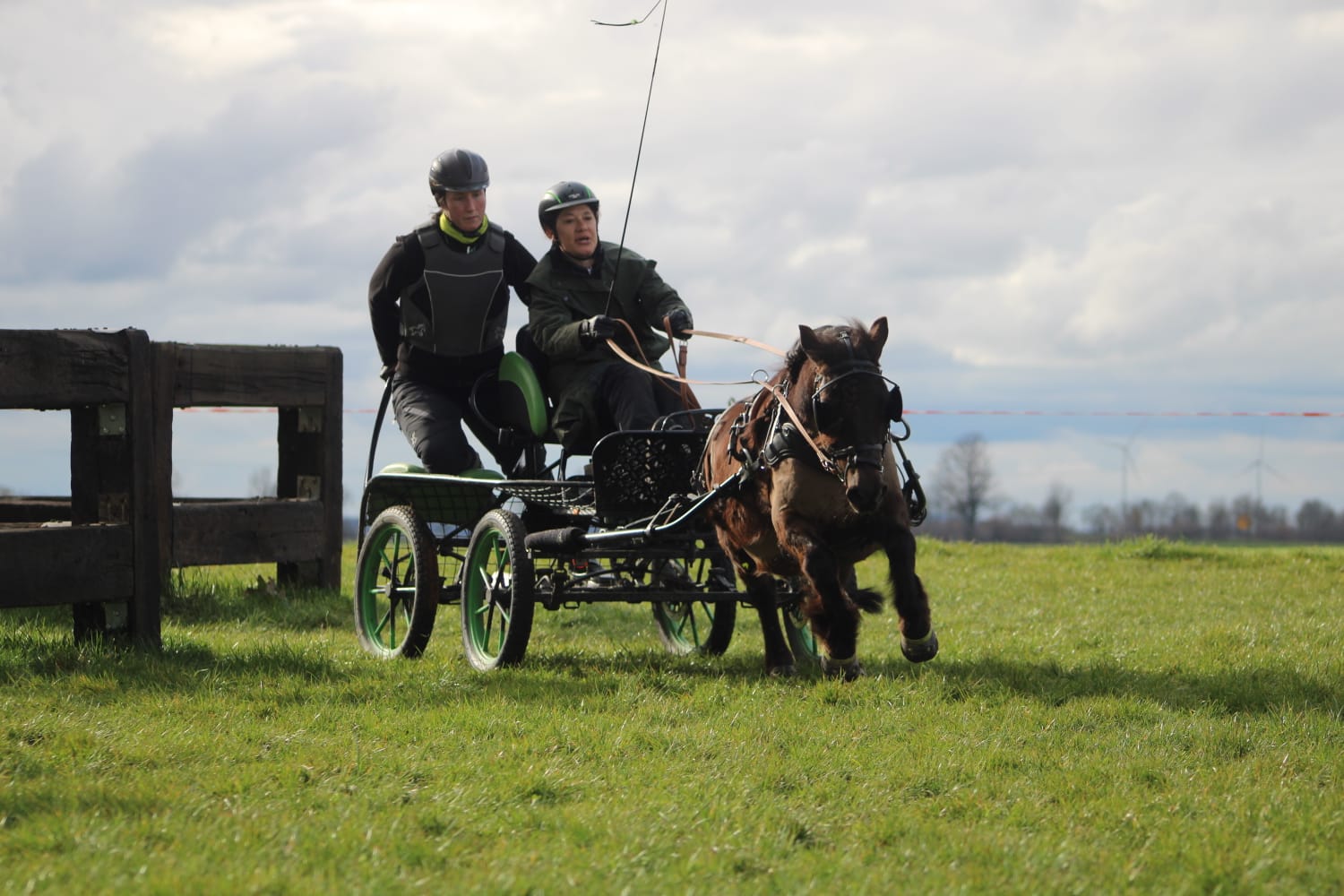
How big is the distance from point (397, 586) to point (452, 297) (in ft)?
5.46

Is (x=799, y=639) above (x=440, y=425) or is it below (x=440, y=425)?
below

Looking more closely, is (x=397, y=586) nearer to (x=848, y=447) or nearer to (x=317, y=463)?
(x=317, y=463)

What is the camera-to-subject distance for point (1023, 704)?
6.50 m

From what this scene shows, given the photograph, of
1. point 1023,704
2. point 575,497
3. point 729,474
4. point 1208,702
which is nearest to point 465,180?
point 575,497

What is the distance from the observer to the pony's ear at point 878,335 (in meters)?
6.33

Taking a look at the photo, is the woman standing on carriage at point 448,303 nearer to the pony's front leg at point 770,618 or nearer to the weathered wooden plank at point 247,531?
the pony's front leg at point 770,618

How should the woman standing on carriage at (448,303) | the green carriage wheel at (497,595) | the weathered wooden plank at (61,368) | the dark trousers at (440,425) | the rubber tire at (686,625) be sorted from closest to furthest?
the green carriage wheel at (497,595) → the weathered wooden plank at (61,368) → the dark trousers at (440,425) → the woman standing on carriage at (448,303) → the rubber tire at (686,625)

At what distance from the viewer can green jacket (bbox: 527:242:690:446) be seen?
7918 millimetres

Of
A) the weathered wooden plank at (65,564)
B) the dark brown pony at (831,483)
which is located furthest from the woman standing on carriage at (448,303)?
the dark brown pony at (831,483)

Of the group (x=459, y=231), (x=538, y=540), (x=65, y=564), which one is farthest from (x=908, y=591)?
(x=65, y=564)

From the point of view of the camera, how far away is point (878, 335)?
6359 mm

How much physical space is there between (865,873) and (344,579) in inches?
418

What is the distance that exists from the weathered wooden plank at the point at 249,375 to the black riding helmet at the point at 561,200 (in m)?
3.42

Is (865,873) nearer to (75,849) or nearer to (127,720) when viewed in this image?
(75,849)
